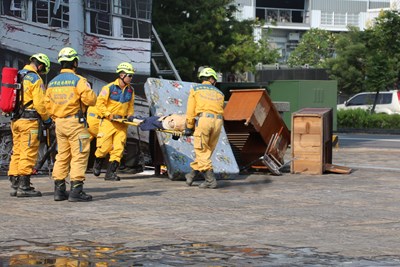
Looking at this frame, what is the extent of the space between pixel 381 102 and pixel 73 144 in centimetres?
3270

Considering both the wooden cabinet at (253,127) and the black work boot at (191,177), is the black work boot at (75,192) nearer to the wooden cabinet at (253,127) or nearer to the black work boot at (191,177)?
the black work boot at (191,177)

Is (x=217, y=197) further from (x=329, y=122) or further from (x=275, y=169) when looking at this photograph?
(x=329, y=122)

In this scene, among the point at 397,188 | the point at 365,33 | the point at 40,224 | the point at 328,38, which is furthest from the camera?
the point at 328,38

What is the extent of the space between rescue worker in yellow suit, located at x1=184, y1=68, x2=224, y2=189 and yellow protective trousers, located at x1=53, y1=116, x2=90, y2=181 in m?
2.47

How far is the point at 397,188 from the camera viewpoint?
49.5 ft

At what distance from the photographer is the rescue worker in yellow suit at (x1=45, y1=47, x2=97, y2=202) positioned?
41.4ft

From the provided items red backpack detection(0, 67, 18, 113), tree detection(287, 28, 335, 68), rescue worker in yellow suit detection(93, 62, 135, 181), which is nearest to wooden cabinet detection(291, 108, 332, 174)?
rescue worker in yellow suit detection(93, 62, 135, 181)

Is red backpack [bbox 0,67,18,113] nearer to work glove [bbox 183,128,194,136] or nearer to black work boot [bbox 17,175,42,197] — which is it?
black work boot [bbox 17,175,42,197]

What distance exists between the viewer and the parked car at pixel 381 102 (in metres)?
43.0

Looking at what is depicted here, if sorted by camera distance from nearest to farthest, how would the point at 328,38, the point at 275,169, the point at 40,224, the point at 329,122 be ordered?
1. the point at 40,224
2. the point at 275,169
3. the point at 329,122
4. the point at 328,38

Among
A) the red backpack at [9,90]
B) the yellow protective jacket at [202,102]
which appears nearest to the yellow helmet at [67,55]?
the red backpack at [9,90]

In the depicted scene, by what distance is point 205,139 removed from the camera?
14.7 metres

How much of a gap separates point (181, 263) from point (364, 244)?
205 centimetres

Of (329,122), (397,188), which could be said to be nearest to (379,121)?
(329,122)
